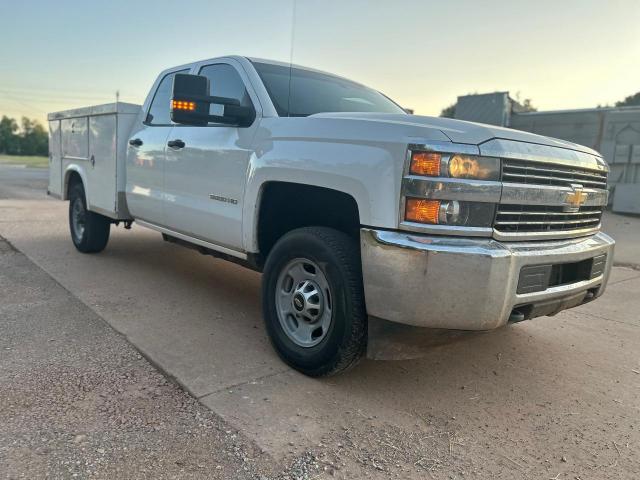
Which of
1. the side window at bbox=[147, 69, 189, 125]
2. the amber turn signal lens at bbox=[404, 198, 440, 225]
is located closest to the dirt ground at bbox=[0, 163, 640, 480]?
the amber turn signal lens at bbox=[404, 198, 440, 225]

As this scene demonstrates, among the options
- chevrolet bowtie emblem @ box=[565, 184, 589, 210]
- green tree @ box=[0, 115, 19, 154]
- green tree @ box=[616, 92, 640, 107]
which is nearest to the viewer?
chevrolet bowtie emblem @ box=[565, 184, 589, 210]

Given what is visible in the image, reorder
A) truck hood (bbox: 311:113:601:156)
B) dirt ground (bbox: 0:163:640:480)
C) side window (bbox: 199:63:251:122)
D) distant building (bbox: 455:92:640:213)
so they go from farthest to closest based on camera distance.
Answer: distant building (bbox: 455:92:640:213) → side window (bbox: 199:63:251:122) → truck hood (bbox: 311:113:601:156) → dirt ground (bbox: 0:163:640:480)

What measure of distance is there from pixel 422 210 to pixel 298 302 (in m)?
1.05

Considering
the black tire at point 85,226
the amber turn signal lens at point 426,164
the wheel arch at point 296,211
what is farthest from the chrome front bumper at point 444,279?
the black tire at point 85,226

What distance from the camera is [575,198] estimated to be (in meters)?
3.09

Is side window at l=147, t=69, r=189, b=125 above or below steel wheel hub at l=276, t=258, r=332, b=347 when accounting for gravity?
above

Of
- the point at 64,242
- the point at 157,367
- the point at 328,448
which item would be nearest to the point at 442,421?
the point at 328,448

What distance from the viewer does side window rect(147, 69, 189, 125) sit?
16.3 ft

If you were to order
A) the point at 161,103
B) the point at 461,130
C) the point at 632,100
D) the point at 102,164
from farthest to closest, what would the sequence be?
the point at 632,100 < the point at 102,164 < the point at 161,103 < the point at 461,130

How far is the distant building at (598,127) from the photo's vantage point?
45.9ft

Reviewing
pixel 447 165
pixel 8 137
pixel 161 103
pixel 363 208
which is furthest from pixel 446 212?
pixel 8 137

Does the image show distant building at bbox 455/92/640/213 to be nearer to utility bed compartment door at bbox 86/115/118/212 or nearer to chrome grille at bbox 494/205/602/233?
chrome grille at bbox 494/205/602/233

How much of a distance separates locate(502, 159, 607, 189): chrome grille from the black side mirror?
182cm

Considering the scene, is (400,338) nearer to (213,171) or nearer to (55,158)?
(213,171)
